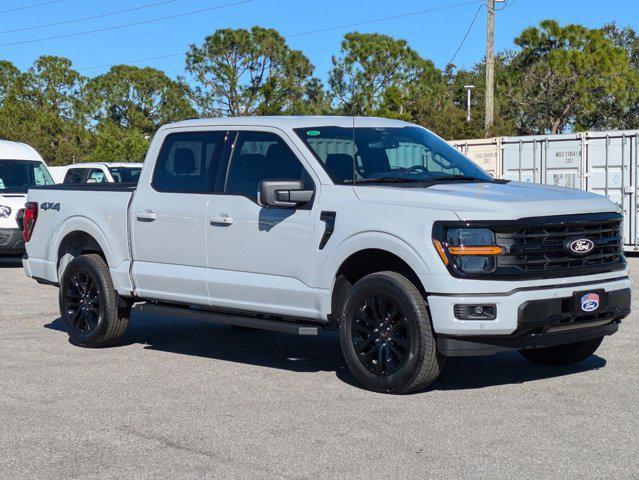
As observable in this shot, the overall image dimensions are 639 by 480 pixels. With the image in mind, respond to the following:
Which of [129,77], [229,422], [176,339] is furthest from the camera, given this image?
[129,77]

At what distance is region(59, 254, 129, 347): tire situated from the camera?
31.8 ft

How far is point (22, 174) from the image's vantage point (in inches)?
806

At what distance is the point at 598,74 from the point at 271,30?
1742cm

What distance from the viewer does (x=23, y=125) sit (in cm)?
6062

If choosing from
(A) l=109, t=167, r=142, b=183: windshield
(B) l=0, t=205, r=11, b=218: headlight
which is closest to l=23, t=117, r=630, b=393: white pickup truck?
(B) l=0, t=205, r=11, b=218: headlight

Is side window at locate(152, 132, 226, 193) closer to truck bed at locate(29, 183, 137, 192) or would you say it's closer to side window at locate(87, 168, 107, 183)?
truck bed at locate(29, 183, 137, 192)

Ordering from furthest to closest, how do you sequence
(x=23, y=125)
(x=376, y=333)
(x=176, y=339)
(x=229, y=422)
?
1. (x=23, y=125)
2. (x=176, y=339)
3. (x=376, y=333)
4. (x=229, y=422)

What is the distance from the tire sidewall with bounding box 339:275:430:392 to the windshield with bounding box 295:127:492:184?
896mm

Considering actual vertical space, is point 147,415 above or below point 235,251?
below

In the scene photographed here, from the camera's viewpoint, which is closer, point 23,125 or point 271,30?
point 271,30

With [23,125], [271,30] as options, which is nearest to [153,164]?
[271,30]

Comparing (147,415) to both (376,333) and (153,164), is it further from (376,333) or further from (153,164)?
(153,164)

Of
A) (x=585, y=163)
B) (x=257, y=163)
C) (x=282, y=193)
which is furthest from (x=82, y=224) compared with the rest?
(x=585, y=163)

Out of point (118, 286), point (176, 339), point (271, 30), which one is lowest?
point (176, 339)
